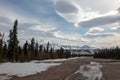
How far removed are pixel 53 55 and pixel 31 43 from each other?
121 ft

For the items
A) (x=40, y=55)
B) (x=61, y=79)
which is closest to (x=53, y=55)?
(x=40, y=55)

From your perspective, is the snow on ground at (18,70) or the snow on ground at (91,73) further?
the snow on ground at (18,70)

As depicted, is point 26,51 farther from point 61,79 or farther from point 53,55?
point 61,79

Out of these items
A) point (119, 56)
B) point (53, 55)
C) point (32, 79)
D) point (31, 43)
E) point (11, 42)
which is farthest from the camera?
point (53, 55)

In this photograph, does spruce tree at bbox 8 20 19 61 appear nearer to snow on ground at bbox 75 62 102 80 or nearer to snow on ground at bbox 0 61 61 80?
snow on ground at bbox 0 61 61 80

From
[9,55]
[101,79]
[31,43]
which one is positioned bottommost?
[101,79]

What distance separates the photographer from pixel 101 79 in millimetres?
26562

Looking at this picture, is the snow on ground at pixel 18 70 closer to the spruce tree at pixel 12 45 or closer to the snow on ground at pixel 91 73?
the snow on ground at pixel 91 73

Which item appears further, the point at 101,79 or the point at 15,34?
the point at 15,34

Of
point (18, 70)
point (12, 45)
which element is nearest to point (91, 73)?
point (18, 70)

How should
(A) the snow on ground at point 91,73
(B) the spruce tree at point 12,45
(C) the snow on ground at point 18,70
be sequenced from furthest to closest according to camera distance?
(B) the spruce tree at point 12,45 < (C) the snow on ground at point 18,70 < (A) the snow on ground at point 91,73

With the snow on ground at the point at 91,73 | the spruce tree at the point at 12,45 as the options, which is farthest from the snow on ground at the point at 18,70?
the spruce tree at the point at 12,45

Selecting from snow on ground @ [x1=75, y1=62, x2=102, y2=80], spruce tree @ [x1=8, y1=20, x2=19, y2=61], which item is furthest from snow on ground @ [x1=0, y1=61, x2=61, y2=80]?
spruce tree @ [x1=8, y1=20, x2=19, y2=61]

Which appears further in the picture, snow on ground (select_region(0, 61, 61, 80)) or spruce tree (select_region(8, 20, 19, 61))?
spruce tree (select_region(8, 20, 19, 61))
